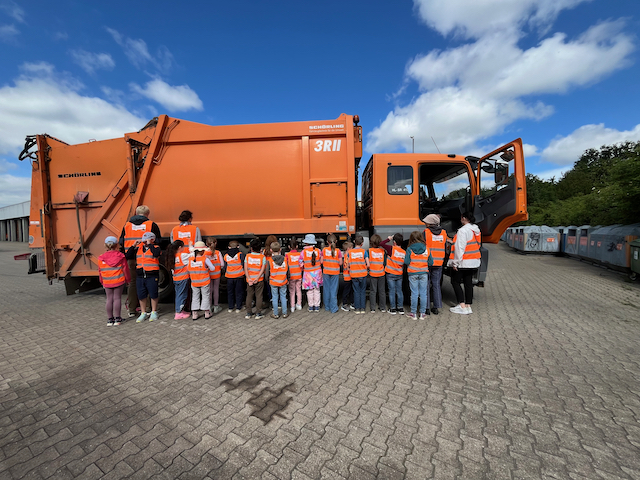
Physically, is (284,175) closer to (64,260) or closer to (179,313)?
(179,313)

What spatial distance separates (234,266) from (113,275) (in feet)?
5.91

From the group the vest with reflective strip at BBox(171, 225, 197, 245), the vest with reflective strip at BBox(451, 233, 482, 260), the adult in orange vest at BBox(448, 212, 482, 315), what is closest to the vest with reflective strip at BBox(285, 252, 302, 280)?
the vest with reflective strip at BBox(171, 225, 197, 245)

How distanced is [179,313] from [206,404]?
2.76 metres

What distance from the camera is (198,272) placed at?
4.58m

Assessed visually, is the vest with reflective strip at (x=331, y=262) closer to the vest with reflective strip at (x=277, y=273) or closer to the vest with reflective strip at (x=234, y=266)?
the vest with reflective strip at (x=277, y=273)

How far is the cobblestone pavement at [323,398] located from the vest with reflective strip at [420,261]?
2.93 feet

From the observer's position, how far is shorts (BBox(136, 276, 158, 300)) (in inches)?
183

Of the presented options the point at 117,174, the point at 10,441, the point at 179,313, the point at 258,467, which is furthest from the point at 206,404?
the point at 117,174

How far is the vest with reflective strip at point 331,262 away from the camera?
4.82 m

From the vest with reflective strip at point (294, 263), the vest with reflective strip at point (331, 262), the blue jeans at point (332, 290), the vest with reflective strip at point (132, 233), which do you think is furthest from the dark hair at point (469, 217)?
the vest with reflective strip at point (132, 233)

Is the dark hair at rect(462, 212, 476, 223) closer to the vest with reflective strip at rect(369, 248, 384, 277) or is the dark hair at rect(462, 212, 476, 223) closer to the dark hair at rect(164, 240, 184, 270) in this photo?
the vest with reflective strip at rect(369, 248, 384, 277)

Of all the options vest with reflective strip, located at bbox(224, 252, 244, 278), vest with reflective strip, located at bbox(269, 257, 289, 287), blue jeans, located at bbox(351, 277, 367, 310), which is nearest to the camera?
vest with reflective strip, located at bbox(269, 257, 289, 287)

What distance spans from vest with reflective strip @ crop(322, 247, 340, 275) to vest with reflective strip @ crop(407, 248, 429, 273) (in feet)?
3.98

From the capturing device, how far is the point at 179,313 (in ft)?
15.8
